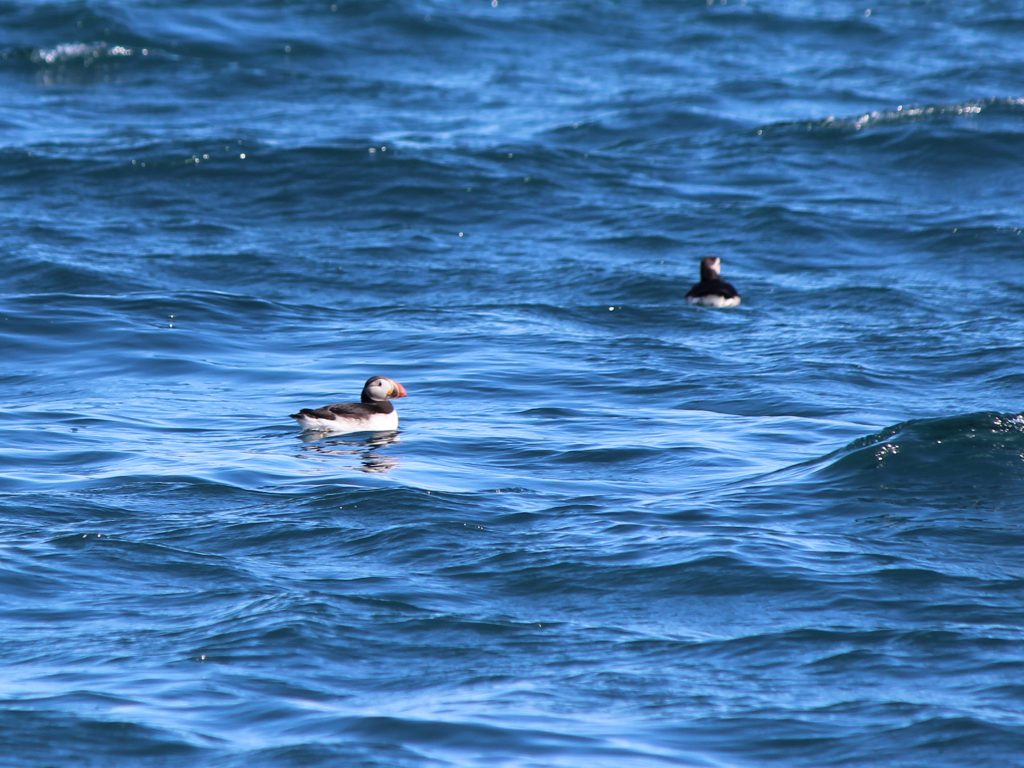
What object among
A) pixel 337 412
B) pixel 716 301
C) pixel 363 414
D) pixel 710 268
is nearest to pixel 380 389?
pixel 363 414

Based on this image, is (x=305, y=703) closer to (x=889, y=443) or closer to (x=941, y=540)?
(x=941, y=540)

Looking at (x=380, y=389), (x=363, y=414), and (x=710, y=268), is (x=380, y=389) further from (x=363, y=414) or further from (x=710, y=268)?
(x=710, y=268)

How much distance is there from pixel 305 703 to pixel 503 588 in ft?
5.97

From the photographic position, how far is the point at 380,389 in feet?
43.4

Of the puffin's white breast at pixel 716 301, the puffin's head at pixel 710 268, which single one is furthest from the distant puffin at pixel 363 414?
the puffin's head at pixel 710 268

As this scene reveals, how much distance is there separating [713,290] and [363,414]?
18.5 ft

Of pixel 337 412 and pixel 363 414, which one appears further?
pixel 363 414

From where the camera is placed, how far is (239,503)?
1057 centimetres

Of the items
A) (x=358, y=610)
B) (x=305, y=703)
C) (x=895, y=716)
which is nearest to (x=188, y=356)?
(x=358, y=610)

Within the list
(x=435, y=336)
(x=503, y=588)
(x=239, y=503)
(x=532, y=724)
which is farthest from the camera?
(x=435, y=336)

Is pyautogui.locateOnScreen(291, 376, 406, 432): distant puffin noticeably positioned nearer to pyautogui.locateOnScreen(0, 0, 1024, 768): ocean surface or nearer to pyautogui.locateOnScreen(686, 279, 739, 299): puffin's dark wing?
pyautogui.locateOnScreen(0, 0, 1024, 768): ocean surface

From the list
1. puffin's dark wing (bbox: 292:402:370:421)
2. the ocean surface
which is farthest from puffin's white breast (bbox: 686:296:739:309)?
puffin's dark wing (bbox: 292:402:370:421)

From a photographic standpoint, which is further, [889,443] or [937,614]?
[889,443]

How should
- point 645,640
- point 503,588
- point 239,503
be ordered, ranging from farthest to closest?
1. point 239,503
2. point 503,588
3. point 645,640
